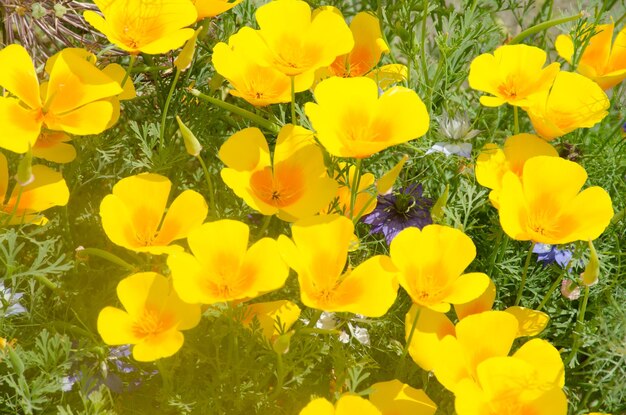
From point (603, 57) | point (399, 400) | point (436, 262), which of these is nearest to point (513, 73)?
point (603, 57)

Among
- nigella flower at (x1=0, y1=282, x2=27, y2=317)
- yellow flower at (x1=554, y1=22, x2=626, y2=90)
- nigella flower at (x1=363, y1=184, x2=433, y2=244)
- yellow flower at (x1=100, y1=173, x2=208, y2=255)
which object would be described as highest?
yellow flower at (x1=554, y1=22, x2=626, y2=90)

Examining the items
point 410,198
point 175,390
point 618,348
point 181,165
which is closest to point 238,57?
point 181,165

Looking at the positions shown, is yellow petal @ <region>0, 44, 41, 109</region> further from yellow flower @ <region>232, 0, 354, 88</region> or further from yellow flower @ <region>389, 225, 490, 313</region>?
yellow flower @ <region>389, 225, 490, 313</region>

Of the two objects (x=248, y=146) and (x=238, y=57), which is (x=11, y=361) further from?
(x=238, y=57)

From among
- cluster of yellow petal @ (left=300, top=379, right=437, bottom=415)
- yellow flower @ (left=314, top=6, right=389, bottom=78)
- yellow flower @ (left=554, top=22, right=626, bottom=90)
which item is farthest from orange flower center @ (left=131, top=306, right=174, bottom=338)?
yellow flower @ (left=554, top=22, right=626, bottom=90)

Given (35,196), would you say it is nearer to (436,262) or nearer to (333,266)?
(333,266)

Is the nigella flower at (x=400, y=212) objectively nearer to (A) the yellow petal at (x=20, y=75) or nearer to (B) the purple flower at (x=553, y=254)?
(B) the purple flower at (x=553, y=254)
